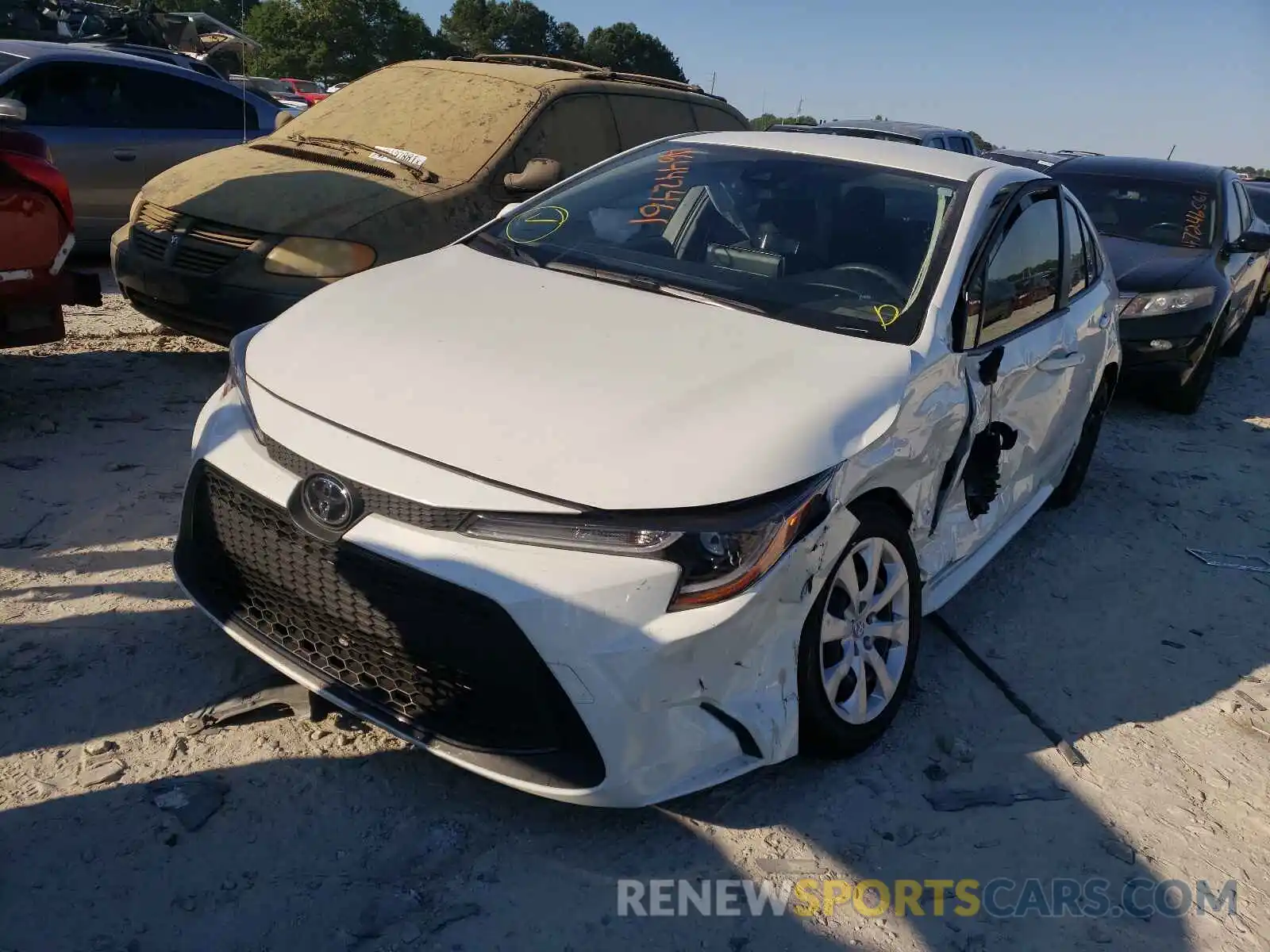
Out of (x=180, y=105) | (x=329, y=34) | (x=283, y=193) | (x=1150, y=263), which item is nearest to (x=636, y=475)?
(x=283, y=193)

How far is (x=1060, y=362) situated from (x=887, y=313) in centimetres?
132

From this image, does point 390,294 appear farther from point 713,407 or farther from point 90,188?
point 90,188

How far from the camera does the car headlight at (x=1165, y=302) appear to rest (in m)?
7.03

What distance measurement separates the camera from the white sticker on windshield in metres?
5.56

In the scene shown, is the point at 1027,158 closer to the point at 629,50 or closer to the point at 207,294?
the point at 207,294

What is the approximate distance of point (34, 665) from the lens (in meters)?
2.96

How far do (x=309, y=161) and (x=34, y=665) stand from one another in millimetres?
3421

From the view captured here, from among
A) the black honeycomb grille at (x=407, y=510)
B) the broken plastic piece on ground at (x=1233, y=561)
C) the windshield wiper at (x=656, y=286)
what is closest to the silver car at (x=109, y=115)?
the windshield wiper at (x=656, y=286)

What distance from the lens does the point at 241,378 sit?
9.65 feet

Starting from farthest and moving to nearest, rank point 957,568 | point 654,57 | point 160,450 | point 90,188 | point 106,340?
point 654,57
point 90,188
point 106,340
point 160,450
point 957,568

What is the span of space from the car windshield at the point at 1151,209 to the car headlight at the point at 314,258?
5.78 meters

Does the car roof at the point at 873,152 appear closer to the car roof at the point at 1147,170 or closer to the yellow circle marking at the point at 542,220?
the yellow circle marking at the point at 542,220

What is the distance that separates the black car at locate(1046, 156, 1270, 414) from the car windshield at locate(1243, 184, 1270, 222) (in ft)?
16.4

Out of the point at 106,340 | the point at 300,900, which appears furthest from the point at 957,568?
the point at 106,340
